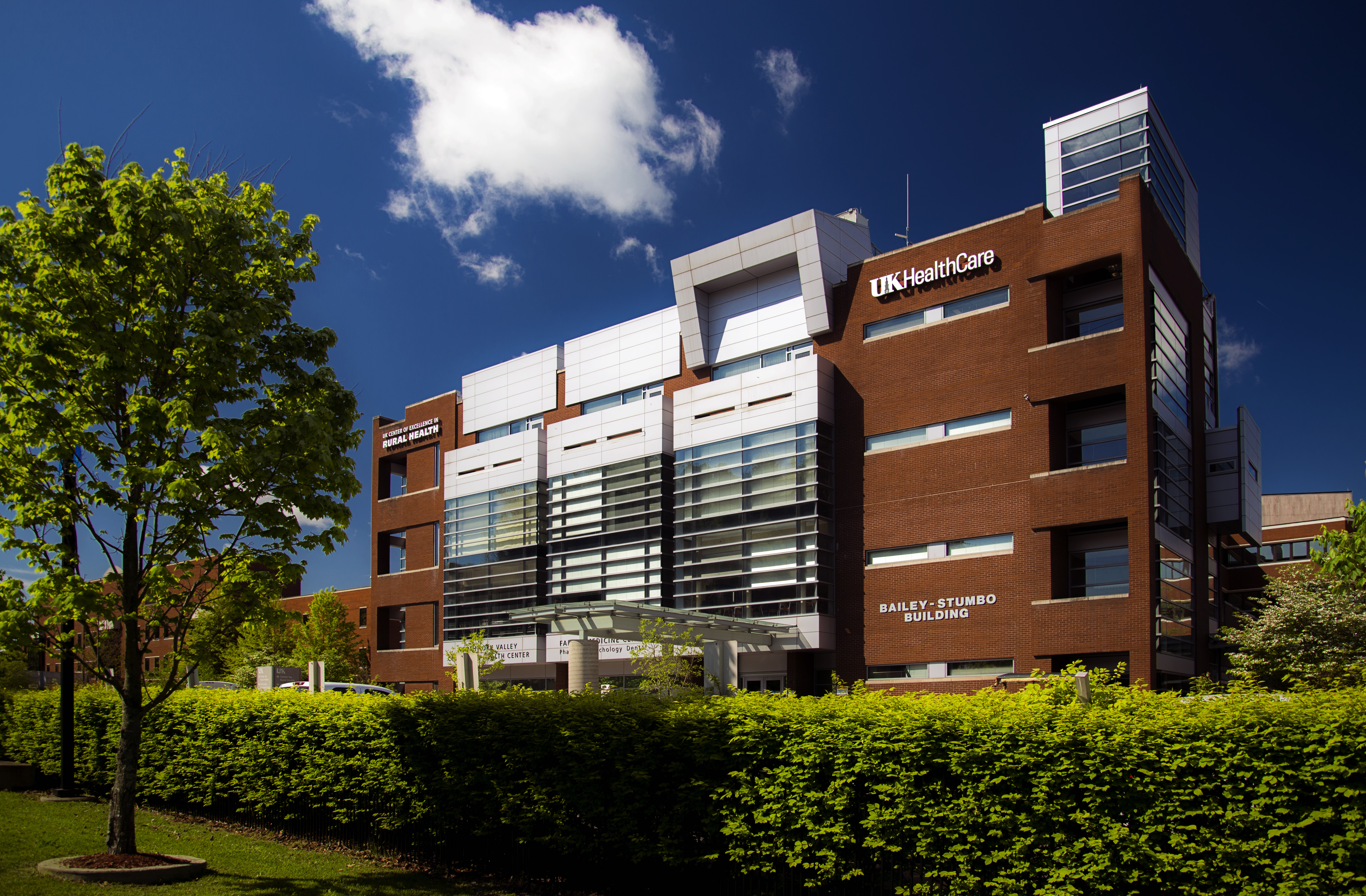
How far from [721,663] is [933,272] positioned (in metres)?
16.8

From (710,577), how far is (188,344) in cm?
2839

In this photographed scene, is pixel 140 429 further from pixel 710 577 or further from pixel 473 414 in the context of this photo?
pixel 473 414

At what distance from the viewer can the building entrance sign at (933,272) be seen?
35.2 meters

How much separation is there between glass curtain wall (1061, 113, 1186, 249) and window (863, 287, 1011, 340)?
14.6 feet

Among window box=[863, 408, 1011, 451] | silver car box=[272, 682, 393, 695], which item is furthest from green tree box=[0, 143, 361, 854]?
window box=[863, 408, 1011, 451]

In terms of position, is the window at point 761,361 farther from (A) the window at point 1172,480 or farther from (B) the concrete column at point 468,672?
(B) the concrete column at point 468,672

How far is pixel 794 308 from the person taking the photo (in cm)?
4094

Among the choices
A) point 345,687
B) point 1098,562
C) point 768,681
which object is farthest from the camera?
point 345,687

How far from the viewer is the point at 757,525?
38906mm

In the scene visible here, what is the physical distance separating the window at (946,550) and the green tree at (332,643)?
3856cm

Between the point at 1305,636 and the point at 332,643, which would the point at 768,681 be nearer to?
the point at 1305,636

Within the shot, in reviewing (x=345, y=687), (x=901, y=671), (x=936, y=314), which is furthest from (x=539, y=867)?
(x=345, y=687)

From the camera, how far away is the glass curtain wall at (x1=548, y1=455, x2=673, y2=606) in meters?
42.8

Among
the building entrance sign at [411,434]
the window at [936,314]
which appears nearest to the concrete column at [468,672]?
the window at [936,314]
